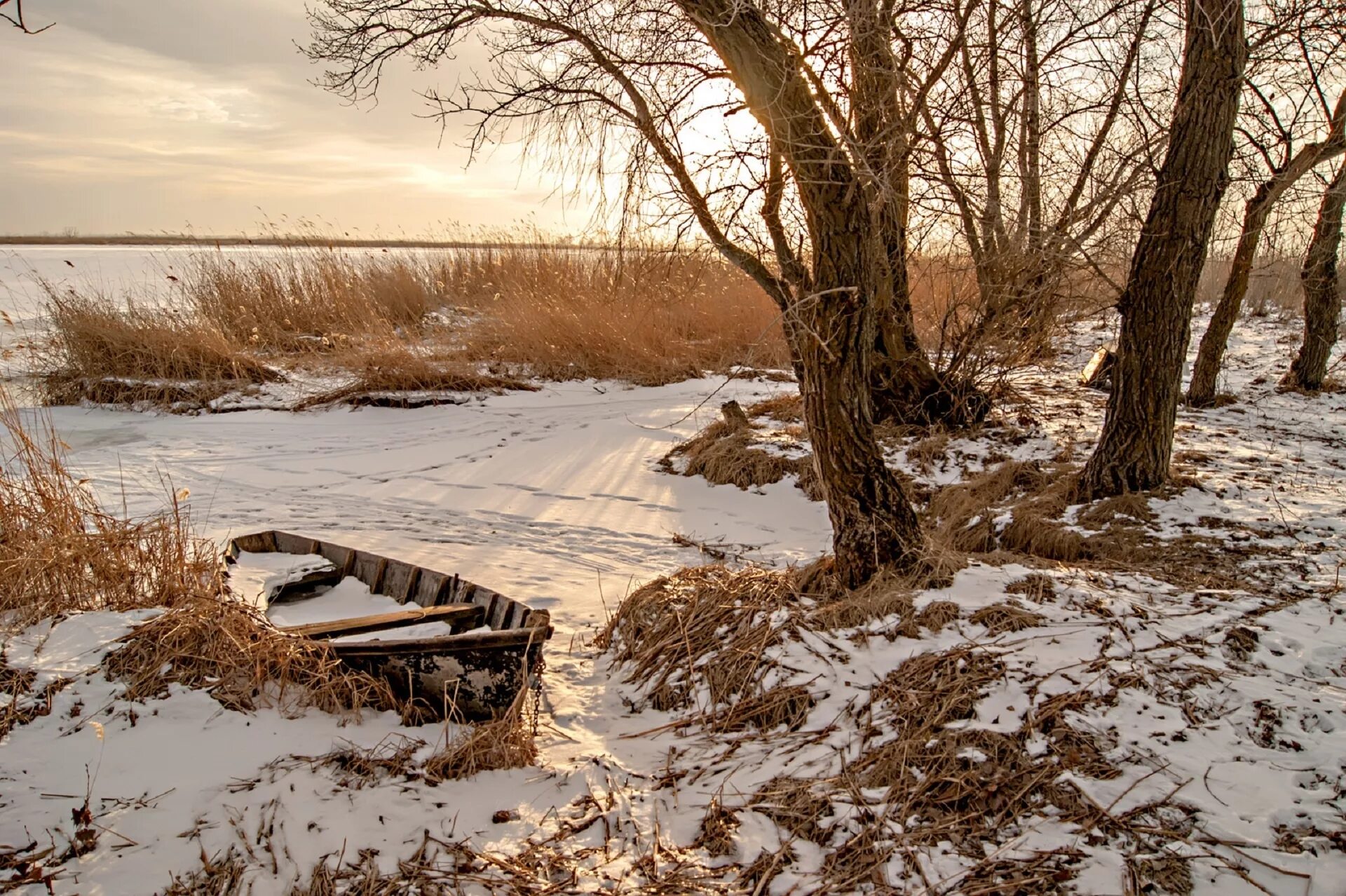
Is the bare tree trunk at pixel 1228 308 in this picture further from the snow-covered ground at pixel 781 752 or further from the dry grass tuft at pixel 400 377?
the dry grass tuft at pixel 400 377

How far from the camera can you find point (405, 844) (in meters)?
2.75

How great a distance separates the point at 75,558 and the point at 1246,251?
946 cm

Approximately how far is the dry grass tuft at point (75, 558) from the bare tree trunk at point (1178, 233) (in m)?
5.36

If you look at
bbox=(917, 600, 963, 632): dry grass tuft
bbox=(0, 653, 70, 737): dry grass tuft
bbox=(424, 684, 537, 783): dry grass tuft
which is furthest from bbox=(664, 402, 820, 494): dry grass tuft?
bbox=(0, 653, 70, 737): dry grass tuft

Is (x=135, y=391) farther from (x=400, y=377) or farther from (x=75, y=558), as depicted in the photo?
(x=75, y=558)

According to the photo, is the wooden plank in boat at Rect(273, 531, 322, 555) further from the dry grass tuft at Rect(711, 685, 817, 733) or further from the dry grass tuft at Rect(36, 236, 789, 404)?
the dry grass tuft at Rect(36, 236, 789, 404)

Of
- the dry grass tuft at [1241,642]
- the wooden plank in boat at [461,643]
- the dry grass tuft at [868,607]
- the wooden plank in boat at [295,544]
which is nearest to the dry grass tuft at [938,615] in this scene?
the dry grass tuft at [868,607]

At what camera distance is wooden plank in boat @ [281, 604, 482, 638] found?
3889 millimetres

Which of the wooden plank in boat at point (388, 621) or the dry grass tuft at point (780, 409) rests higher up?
the dry grass tuft at point (780, 409)

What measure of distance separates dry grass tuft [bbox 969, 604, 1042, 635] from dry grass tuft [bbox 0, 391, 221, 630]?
143 inches

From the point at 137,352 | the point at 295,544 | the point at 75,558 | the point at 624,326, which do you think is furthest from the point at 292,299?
the point at 75,558

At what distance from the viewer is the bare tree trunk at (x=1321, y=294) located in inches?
313

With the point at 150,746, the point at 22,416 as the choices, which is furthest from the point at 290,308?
the point at 150,746

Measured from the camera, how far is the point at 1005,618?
11.8 ft
